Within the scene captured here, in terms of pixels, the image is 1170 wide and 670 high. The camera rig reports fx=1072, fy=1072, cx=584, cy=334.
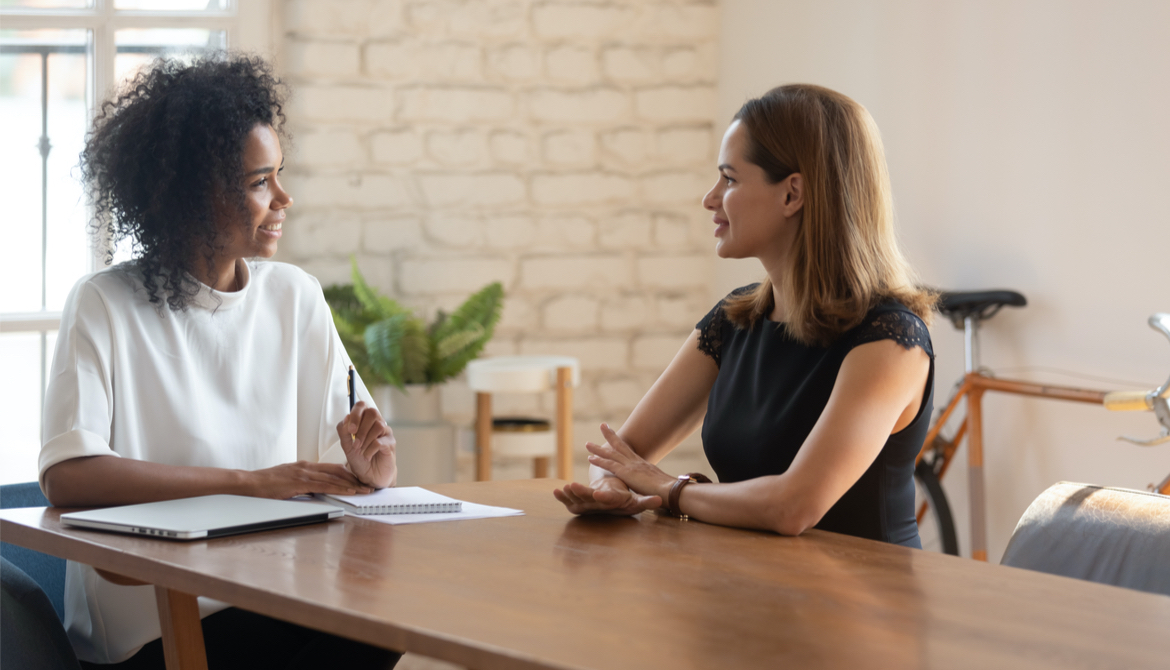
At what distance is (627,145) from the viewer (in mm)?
4004

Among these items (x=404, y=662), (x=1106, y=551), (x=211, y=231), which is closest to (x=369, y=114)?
(x=404, y=662)

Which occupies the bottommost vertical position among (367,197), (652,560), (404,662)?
(404,662)

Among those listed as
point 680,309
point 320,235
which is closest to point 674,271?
point 680,309

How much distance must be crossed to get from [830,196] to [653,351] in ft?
7.65

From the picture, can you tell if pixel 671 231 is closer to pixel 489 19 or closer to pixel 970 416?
pixel 489 19

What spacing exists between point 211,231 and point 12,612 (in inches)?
26.4

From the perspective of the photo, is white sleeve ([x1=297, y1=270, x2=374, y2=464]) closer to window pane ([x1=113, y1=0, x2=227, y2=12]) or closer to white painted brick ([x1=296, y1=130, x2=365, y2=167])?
white painted brick ([x1=296, y1=130, x2=365, y2=167])

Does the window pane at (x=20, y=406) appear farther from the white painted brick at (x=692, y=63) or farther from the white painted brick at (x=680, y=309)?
the white painted brick at (x=692, y=63)

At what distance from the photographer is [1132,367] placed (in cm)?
260

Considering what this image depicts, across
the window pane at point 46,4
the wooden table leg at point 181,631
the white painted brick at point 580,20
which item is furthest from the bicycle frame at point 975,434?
the window pane at point 46,4

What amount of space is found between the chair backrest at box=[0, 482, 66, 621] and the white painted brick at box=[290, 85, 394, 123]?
2219mm

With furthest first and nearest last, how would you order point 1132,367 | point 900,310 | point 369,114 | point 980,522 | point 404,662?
point 369,114, point 404,662, point 980,522, point 1132,367, point 900,310

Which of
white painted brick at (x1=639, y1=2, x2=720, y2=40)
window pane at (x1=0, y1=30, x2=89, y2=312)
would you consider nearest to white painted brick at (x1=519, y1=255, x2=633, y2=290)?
white painted brick at (x1=639, y1=2, x2=720, y2=40)

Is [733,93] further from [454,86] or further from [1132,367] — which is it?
[1132,367]
